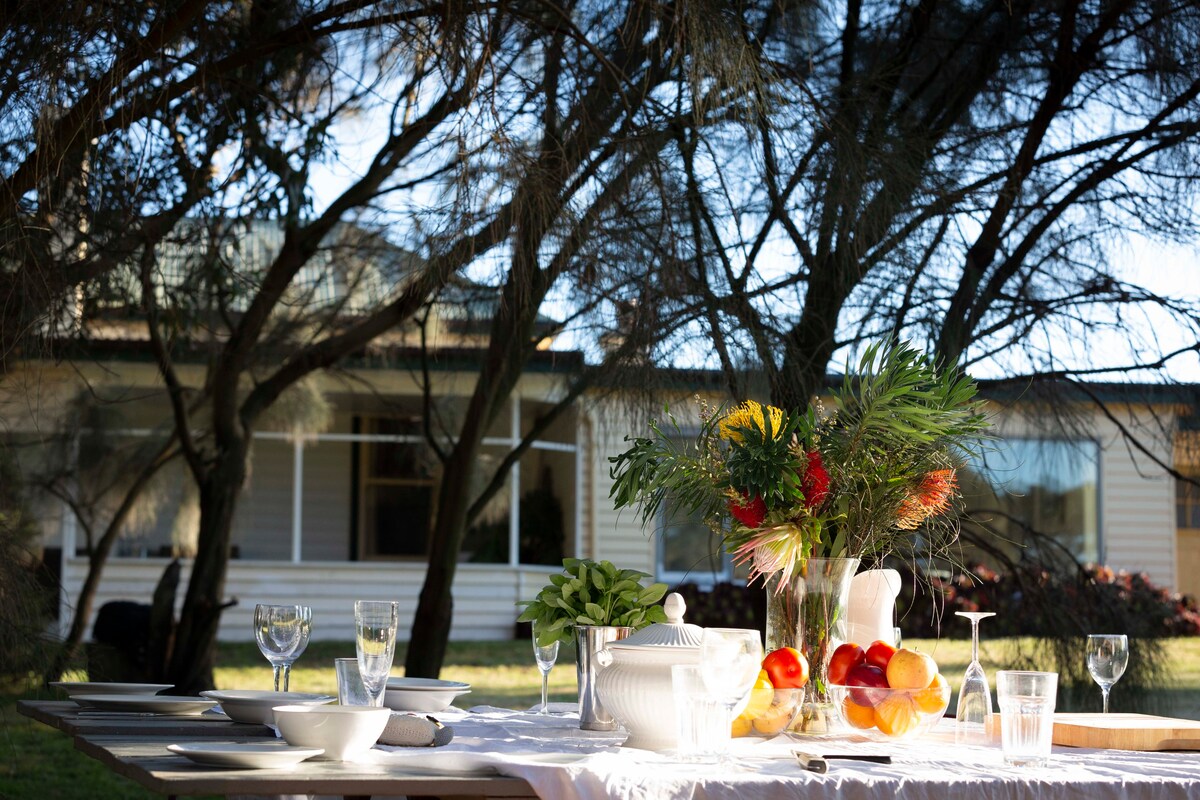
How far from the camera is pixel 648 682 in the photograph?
6.37 ft

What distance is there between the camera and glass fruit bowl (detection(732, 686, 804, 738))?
2.10 meters

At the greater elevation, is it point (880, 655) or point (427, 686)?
point (880, 655)

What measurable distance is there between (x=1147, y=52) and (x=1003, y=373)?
1136 millimetres

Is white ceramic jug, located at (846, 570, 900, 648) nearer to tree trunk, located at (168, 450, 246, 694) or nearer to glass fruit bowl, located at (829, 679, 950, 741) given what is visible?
glass fruit bowl, located at (829, 679, 950, 741)

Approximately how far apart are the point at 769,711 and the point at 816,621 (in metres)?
0.20

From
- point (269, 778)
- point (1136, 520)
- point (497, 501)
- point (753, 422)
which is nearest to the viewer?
point (269, 778)

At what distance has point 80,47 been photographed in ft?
9.44

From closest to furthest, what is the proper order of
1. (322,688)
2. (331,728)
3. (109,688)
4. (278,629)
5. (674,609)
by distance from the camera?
(331,728) → (674,609) → (278,629) → (109,688) → (322,688)

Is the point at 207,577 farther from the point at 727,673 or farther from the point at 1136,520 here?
the point at 1136,520

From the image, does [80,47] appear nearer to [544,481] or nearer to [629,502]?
[629,502]

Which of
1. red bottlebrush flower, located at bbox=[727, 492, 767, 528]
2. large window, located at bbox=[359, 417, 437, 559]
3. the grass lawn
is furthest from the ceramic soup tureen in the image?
large window, located at bbox=[359, 417, 437, 559]

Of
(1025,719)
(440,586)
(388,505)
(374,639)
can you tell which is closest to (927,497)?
(1025,719)

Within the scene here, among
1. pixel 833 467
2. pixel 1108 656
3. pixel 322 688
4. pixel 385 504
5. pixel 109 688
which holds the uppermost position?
pixel 833 467

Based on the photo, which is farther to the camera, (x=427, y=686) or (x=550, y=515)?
(x=550, y=515)
